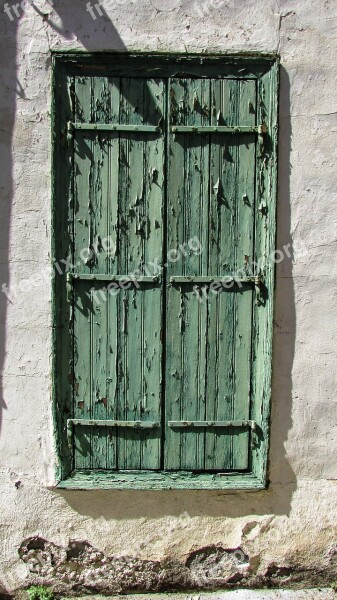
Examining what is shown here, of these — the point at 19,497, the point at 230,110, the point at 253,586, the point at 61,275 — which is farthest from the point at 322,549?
the point at 230,110

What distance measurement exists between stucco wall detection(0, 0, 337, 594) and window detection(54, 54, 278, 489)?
0.29 ft

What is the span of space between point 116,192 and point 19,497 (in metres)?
1.66

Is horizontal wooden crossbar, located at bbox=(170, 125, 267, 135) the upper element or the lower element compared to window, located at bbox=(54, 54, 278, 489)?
upper

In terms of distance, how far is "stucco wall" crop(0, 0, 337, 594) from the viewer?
3170mm

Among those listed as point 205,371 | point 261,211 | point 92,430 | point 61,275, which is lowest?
point 92,430

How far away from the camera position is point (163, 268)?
3.26 metres

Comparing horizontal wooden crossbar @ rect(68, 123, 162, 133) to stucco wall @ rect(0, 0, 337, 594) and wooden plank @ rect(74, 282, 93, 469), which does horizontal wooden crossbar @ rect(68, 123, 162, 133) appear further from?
wooden plank @ rect(74, 282, 93, 469)

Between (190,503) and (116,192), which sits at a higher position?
(116,192)

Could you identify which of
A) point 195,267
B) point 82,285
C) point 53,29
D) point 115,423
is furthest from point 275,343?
point 53,29

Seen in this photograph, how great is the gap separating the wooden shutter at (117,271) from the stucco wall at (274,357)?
0.18 meters

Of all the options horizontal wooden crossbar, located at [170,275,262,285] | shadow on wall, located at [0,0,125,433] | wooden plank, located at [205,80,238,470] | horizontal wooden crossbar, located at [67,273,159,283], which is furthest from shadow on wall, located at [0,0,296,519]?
horizontal wooden crossbar, located at [67,273,159,283]

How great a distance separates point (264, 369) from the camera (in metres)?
3.29

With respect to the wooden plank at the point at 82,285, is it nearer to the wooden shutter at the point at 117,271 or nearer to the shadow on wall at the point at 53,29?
the wooden shutter at the point at 117,271

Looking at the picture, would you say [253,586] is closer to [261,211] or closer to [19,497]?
[19,497]
